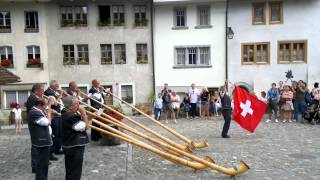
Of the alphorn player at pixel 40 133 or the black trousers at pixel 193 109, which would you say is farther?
the black trousers at pixel 193 109

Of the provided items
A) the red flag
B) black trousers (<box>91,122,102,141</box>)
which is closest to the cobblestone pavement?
black trousers (<box>91,122,102,141</box>)

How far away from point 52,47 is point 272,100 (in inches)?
607

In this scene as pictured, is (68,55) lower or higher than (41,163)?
higher

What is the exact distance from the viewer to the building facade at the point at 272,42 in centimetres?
2567

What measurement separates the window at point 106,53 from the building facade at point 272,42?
27.4 ft

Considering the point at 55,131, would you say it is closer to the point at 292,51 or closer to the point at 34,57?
the point at 34,57

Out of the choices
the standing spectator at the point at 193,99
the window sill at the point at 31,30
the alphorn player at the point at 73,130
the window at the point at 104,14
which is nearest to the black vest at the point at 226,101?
the standing spectator at the point at 193,99

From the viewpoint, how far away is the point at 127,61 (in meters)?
26.9

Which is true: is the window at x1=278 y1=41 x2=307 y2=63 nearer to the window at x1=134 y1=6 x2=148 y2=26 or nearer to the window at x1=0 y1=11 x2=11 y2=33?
the window at x1=134 y1=6 x2=148 y2=26

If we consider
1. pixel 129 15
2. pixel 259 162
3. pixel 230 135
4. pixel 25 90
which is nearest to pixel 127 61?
pixel 129 15

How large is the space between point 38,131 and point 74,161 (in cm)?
110

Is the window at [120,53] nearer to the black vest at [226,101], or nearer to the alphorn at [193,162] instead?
the black vest at [226,101]

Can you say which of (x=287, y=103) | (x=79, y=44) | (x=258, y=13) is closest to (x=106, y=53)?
(x=79, y=44)

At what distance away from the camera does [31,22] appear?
87.2ft
